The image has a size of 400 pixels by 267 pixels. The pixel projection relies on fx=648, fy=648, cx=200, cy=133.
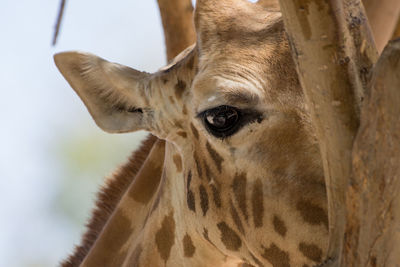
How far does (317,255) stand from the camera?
165cm

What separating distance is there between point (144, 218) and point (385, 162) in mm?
1472

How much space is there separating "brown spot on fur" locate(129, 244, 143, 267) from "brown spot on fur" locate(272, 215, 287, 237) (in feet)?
2.16

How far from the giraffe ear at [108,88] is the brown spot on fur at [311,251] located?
722mm

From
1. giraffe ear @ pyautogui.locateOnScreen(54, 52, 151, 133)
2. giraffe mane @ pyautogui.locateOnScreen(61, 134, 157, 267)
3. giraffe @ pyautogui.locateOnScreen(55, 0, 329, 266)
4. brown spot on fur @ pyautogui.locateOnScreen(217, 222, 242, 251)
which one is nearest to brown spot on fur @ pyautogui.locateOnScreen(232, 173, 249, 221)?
giraffe @ pyautogui.locateOnScreen(55, 0, 329, 266)

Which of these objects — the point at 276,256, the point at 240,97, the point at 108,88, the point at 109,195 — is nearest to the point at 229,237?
the point at 276,256

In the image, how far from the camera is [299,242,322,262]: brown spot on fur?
1640 mm

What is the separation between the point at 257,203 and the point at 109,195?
1.08 meters

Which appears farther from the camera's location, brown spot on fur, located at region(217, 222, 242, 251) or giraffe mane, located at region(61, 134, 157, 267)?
giraffe mane, located at region(61, 134, 157, 267)

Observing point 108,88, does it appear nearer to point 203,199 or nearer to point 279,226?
point 203,199

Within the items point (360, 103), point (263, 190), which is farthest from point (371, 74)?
point (263, 190)

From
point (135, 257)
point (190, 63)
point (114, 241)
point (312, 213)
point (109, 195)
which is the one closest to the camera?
point (312, 213)

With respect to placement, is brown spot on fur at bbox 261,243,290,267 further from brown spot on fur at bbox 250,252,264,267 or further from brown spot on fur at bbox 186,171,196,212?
brown spot on fur at bbox 186,171,196,212

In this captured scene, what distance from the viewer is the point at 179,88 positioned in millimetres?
2020

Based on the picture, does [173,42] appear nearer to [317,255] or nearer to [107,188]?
[107,188]
